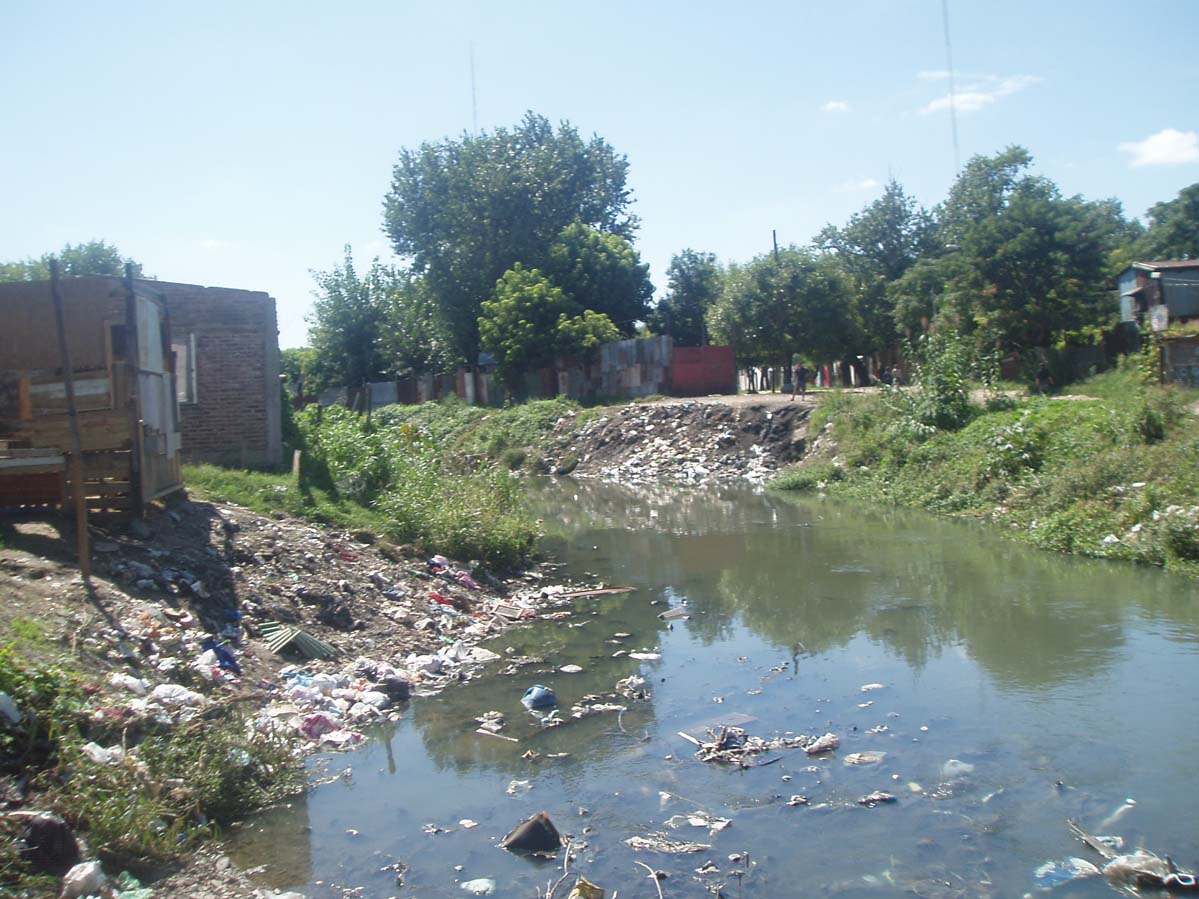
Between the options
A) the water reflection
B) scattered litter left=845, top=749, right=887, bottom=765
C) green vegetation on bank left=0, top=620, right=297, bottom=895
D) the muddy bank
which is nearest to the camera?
green vegetation on bank left=0, top=620, right=297, bottom=895

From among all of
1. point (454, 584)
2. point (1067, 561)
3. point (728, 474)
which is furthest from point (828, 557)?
point (728, 474)

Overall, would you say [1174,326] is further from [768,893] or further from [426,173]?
[426,173]

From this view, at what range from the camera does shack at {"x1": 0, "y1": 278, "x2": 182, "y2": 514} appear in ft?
29.1

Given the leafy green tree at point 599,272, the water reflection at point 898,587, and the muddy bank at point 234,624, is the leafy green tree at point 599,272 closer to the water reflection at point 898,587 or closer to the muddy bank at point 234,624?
the water reflection at point 898,587

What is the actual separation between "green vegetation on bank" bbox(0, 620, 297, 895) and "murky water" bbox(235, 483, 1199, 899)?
1.14ft

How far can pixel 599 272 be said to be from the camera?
127 feet

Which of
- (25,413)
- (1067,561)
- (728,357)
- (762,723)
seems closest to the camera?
(762,723)

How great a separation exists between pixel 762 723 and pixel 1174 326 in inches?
763

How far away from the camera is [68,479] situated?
893cm

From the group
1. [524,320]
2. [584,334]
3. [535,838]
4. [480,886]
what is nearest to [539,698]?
[535,838]

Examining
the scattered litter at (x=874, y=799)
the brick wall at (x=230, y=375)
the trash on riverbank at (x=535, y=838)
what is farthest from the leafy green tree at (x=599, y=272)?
the trash on riverbank at (x=535, y=838)

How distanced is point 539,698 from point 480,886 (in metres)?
2.99

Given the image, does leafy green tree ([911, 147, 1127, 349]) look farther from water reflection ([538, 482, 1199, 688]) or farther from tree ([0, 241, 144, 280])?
tree ([0, 241, 144, 280])

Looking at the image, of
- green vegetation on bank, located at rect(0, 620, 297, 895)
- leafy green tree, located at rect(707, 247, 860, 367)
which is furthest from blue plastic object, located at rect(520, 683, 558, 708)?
leafy green tree, located at rect(707, 247, 860, 367)
